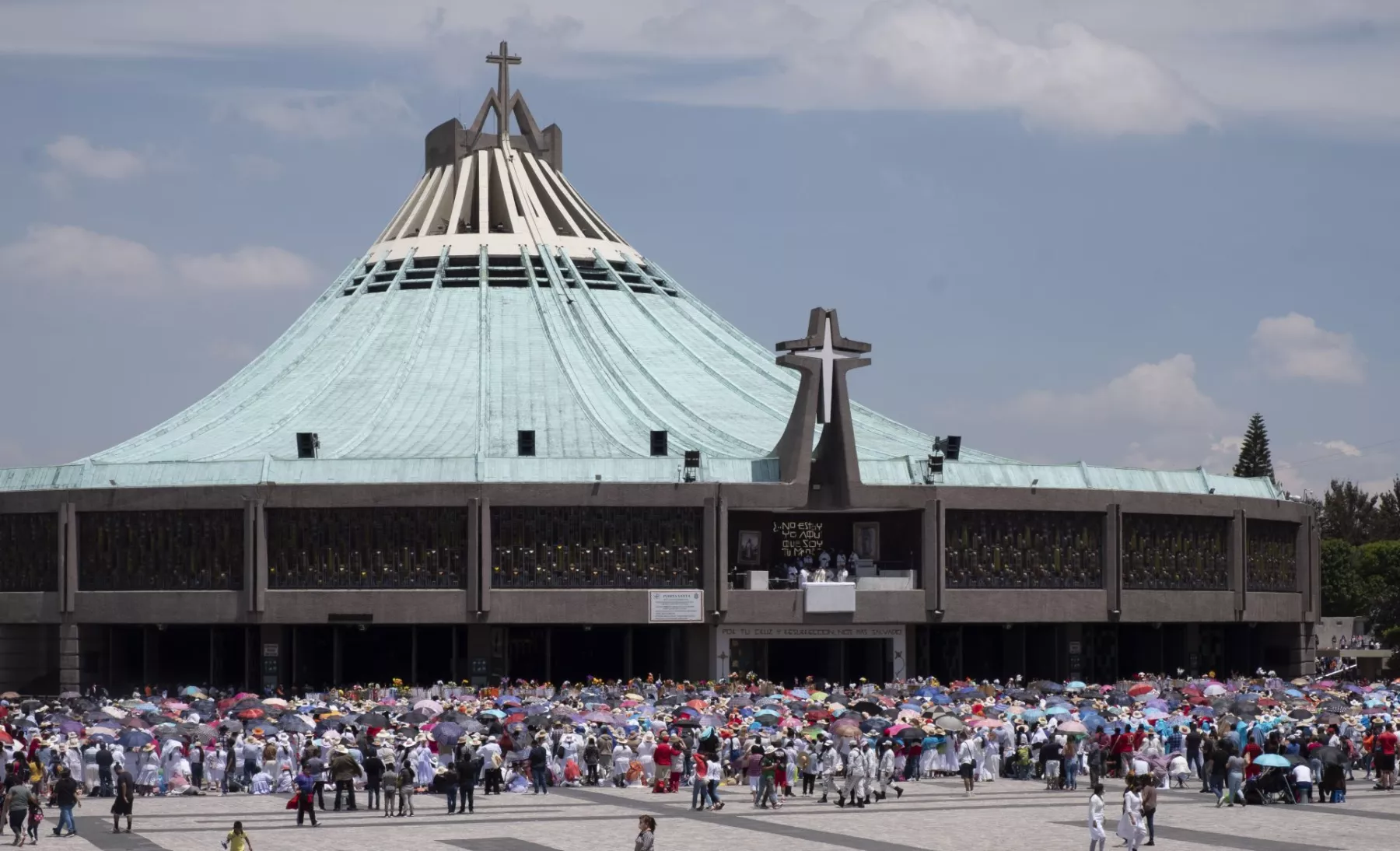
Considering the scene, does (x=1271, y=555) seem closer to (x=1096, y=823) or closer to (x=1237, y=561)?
(x=1237, y=561)

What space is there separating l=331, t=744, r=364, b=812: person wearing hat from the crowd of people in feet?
0.13

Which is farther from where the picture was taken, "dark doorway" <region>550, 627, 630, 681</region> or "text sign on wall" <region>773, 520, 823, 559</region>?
"text sign on wall" <region>773, 520, 823, 559</region>

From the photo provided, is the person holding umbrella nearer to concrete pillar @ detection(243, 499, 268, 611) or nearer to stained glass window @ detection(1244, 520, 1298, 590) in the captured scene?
concrete pillar @ detection(243, 499, 268, 611)

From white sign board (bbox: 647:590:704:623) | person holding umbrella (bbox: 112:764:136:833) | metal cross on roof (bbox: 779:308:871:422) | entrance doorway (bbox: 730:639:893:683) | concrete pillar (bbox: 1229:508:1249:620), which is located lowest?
entrance doorway (bbox: 730:639:893:683)

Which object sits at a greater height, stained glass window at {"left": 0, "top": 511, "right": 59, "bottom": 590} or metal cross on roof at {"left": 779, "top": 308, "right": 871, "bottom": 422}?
metal cross on roof at {"left": 779, "top": 308, "right": 871, "bottom": 422}

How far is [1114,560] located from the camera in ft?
187

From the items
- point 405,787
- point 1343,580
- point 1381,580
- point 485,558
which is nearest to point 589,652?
point 485,558

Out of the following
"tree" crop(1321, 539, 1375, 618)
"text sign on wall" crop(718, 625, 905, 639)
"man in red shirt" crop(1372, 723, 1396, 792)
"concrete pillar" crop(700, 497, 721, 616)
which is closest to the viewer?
"man in red shirt" crop(1372, 723, 1396, 792)

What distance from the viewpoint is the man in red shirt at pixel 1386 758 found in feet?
109

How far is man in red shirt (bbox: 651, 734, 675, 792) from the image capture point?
3328 cm

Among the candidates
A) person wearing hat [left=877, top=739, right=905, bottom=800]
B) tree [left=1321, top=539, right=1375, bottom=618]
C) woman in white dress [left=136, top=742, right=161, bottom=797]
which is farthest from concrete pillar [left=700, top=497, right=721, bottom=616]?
tree [left=1321, top=539, right=1375, bottom=618]

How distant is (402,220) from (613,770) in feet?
128

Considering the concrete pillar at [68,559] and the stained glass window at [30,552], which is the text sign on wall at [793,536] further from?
the stained glass window at [30,552]

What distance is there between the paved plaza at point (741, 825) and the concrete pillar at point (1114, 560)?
23.5m
